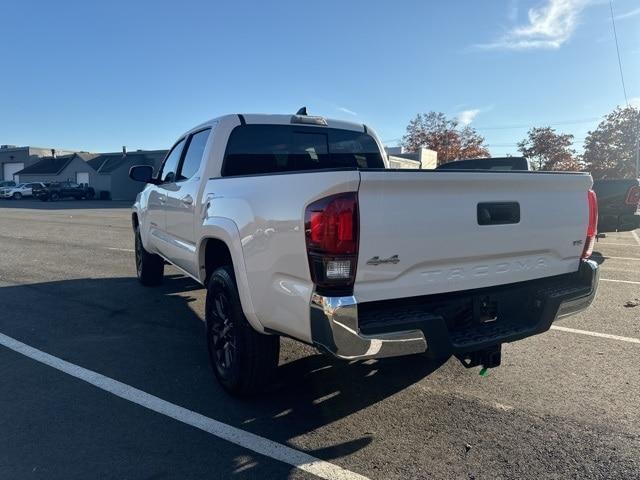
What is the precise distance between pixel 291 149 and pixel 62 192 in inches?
1858

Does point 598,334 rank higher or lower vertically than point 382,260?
lower

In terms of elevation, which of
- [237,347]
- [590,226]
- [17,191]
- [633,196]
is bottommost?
[237,347]

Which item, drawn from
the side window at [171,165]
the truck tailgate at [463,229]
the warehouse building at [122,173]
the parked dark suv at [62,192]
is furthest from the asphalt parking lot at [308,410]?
the warehouse building at [122,173]

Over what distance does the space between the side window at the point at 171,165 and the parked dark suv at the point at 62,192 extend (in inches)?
1762

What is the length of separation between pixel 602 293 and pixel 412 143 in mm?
44490

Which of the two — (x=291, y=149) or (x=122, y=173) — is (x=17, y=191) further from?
(x=291, y=149)

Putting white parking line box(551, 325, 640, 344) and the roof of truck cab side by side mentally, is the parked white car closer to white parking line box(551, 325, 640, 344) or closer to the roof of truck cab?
A: the roof of truck cab

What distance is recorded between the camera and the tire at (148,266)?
7152mm

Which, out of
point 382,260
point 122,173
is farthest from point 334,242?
point 122,173

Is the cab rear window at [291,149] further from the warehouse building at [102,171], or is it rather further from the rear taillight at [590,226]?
the warehouse building at [102,171]

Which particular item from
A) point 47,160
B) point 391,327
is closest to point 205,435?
point 391,327

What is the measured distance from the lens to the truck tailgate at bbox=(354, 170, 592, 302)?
2635 mm

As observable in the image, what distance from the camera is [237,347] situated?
11.5ft

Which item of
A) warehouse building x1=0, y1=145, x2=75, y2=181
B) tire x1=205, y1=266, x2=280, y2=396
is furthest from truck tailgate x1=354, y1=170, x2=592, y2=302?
warehouse building x1=0, y1=145, x2=75, y2=181
